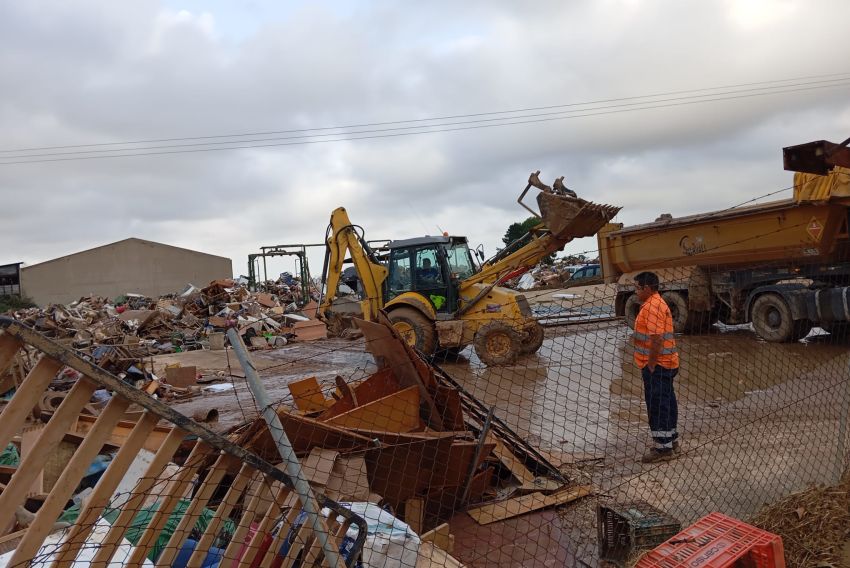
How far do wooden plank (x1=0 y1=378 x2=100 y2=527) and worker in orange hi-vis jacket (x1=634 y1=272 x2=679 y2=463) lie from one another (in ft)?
15.0

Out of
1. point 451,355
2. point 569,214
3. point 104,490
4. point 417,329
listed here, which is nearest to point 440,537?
point 104,490

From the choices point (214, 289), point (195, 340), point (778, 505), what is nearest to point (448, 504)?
point (778, 505)

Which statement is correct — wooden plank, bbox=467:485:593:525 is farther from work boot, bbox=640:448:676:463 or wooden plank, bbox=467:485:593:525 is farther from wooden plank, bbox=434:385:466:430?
work boot, bbox=640:448:676:463

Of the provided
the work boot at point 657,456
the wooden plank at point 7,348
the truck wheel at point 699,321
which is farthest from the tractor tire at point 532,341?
the wooden plank at point 7,348

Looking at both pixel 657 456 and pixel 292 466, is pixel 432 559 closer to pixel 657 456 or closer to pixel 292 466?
pixel 292 466

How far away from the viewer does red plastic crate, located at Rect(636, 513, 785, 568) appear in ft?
8.66

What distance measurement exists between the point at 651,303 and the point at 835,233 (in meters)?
6.96

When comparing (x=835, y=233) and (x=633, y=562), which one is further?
(x=835, y=233)

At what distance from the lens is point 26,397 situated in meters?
1.47

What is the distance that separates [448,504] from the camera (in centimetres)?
401

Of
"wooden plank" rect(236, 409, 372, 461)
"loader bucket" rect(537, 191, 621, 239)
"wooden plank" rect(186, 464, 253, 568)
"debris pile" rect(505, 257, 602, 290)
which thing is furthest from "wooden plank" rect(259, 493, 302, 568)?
"debris pile" rect(505, 257, 602, 290)

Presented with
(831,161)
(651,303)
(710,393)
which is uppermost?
(831,161)

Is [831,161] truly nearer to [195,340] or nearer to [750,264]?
[750,264]

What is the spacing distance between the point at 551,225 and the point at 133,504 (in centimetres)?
941
